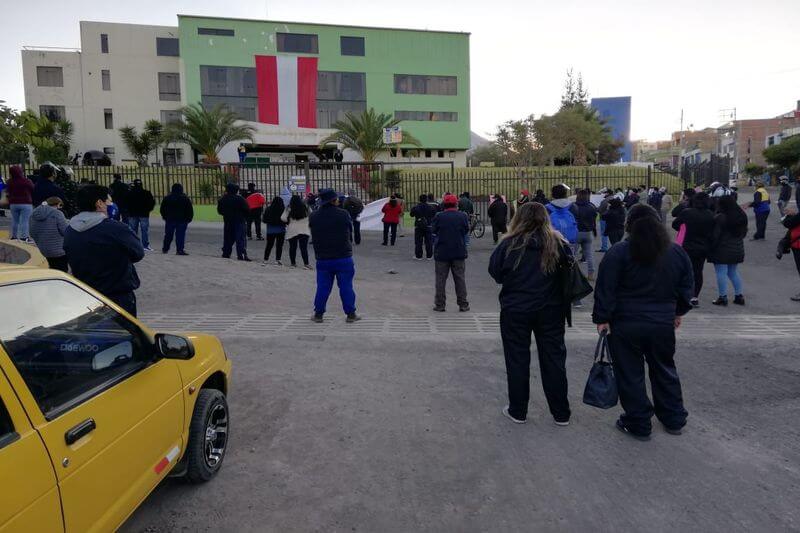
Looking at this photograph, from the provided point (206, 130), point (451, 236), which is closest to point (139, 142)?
point (206, 130)

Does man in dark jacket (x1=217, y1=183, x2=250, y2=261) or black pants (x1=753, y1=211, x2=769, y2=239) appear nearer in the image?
man in dark jacket (x1=217, y1=183, x2=250, y2=261)

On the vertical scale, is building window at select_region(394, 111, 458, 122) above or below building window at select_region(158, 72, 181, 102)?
below

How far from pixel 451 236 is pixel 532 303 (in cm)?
422

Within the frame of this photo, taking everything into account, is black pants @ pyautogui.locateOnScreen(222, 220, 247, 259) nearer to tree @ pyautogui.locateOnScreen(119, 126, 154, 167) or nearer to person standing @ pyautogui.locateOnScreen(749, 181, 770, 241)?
person standing @ pyautogui.locateOnScreen(749, 181, 770, 241)

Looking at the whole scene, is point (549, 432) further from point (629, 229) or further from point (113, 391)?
point (113, 391)

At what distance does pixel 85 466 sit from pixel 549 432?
3.25m

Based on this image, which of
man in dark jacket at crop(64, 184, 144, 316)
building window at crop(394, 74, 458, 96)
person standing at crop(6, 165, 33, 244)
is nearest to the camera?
man in dark jacket at crop(64, 184, 144, 316)

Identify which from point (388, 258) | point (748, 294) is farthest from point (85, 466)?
point (388, 258)

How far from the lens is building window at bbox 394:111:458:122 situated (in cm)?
4794

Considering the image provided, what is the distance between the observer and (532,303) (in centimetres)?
445

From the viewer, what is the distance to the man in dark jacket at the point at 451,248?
8617 mm

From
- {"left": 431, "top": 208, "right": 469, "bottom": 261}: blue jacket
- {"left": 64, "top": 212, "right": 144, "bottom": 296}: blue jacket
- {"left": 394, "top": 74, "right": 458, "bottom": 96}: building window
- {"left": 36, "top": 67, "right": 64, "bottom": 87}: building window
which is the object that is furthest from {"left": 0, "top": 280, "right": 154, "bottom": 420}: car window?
{"left": 36, "top": 67, "right": 64, "bottom": 87}: building window

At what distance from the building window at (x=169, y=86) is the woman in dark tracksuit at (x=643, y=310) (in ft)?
151

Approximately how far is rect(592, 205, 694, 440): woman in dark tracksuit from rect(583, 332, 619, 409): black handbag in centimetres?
7
